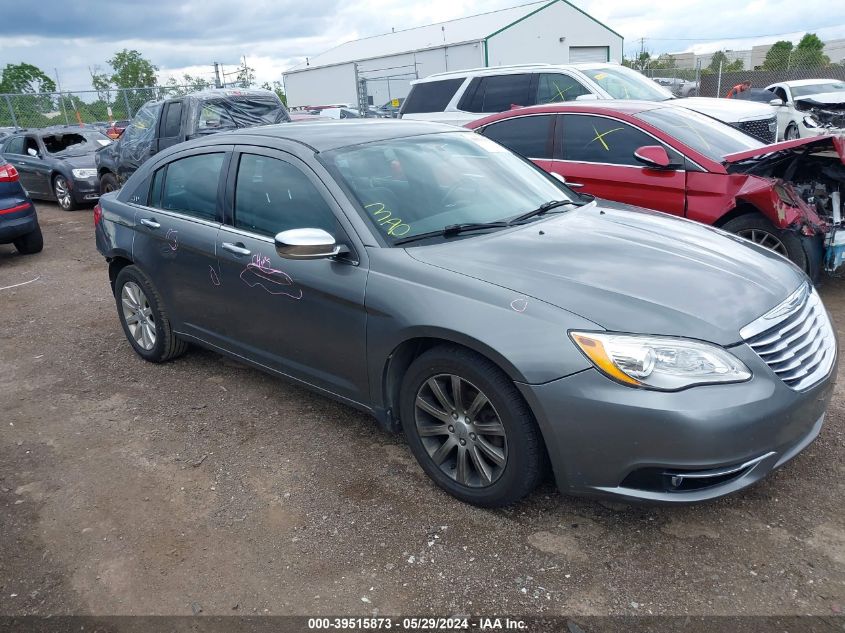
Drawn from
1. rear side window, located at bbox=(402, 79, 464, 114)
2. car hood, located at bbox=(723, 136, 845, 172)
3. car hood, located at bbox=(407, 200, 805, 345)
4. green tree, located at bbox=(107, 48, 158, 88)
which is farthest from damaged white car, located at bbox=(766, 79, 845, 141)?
green tree, located at bbox=(107, 48, 158, 88)

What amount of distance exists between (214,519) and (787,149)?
4.92 meters

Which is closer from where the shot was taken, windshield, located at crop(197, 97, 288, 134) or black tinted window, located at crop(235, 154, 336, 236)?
black tinted window, located at crop(235, 154, 336, 236)

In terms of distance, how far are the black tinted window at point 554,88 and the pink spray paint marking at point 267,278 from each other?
691 cm

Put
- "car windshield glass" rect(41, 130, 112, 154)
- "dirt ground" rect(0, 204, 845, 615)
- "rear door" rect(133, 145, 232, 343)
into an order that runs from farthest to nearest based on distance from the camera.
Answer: "car windshield glass" rect(41, 130, 112, 154), "rear door" rect(133, 145, 232, 343), "dirt ground" rect(0, 204, 845, 615)

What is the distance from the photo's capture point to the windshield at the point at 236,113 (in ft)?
32.9

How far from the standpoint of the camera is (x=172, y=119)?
33.8 feet

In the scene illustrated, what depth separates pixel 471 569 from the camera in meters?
2.81

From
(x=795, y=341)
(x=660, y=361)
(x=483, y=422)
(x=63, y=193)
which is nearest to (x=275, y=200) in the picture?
(x=483, y=422)

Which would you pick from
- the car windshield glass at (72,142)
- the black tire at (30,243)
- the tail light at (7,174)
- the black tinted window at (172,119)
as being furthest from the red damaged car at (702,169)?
the car windshield glass at (72,142)

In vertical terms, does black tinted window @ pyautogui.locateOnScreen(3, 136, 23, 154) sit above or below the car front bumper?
above

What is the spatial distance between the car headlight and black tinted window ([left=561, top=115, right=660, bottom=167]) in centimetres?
384

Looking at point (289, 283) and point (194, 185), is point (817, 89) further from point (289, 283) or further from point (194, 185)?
point (289, 283)

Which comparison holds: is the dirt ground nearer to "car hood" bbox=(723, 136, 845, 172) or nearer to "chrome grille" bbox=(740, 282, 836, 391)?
"chrome grille" bbox=(740, 282, 836, 391)

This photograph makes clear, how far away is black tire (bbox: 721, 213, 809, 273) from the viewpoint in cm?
538
